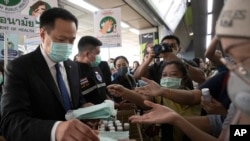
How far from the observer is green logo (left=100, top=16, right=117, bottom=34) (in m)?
5.10

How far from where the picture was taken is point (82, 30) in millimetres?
9141

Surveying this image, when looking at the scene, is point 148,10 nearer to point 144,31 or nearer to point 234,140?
point 144,31

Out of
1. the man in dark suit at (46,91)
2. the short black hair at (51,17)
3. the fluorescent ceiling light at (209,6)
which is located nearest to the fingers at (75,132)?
the man in dark suit at (46,91)

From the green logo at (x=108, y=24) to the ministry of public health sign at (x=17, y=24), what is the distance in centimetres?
234

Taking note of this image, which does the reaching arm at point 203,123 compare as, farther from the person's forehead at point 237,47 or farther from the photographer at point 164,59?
the photographer at point 164,59

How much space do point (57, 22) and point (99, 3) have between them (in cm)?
426

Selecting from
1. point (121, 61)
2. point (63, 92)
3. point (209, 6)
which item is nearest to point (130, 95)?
point (63, 92)

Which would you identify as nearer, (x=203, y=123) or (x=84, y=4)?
(x=203, y=123)

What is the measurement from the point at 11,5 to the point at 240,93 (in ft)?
8.17

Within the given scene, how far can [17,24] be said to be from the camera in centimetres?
269

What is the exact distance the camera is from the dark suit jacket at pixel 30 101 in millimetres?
1242

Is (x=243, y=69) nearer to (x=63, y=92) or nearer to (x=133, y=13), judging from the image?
(x=63, y=92)

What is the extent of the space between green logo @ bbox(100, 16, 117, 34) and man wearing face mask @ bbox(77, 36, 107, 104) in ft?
5.69

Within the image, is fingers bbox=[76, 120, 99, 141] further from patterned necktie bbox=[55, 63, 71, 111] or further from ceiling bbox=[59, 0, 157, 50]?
ceiling bbox=[59, 0, 157, 50]
